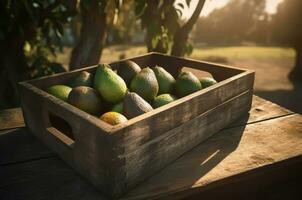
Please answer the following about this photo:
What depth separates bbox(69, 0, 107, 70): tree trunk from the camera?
10.3 feet

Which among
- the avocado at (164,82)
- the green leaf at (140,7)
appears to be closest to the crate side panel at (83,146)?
the avocado at (164,82)

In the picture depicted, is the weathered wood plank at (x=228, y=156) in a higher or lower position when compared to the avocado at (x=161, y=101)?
lower

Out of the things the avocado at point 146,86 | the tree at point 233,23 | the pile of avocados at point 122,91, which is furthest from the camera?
the tree at point 233,23

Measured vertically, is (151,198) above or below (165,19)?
below

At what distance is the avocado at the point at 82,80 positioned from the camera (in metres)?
1.66

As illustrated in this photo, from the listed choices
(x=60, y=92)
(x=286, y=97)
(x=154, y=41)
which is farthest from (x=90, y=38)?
(x=286, y=97)

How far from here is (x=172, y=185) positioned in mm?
1251

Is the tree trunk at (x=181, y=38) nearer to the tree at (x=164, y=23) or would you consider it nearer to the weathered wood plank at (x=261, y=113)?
the tree at (x=164, y=23)

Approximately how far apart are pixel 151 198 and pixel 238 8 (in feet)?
64.8

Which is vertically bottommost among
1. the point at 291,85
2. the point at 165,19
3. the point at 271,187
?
the point at 291,85

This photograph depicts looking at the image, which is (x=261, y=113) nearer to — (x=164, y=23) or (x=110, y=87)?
(x=110, y=87)

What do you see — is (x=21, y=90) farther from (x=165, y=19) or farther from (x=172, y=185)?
(x=165, y=19)

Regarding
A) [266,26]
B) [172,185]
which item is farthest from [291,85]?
[266,26]

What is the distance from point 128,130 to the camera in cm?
113
